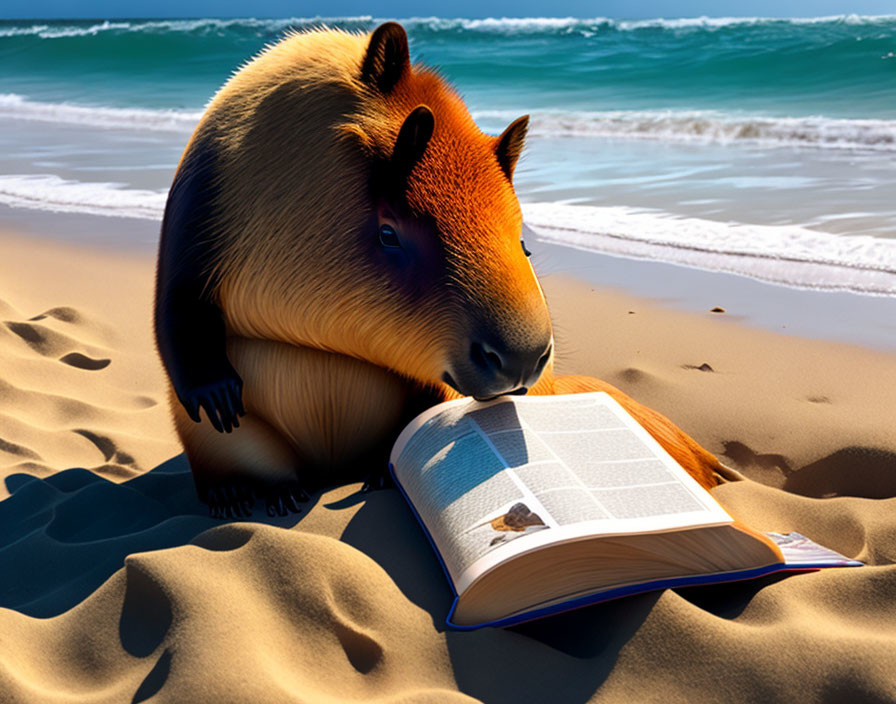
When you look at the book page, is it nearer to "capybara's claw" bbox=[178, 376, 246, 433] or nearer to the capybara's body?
the capybara's body

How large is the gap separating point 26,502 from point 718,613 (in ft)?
6.45

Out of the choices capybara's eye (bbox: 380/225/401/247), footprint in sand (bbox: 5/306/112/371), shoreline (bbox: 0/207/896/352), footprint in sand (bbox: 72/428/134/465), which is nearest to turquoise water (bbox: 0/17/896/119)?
shoreline (bbox: 0/207/896/352)

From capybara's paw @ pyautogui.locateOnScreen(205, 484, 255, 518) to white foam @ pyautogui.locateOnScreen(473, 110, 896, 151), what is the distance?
31.5ft

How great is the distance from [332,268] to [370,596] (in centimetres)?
77

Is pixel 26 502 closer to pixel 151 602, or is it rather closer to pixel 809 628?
pixel 151 602

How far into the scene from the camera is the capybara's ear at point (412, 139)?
2.02m

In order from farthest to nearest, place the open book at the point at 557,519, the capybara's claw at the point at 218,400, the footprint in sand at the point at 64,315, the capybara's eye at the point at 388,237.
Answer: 1. the footprint in sand at the point at 64,315
2. the capybara's claw at the point at 218,400
3. the capybara's eye at the point at 388,237
4. the open book at the point at 557,519

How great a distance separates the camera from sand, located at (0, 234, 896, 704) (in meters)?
1.64

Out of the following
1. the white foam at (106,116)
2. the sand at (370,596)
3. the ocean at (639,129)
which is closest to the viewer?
the sand at (370,596)

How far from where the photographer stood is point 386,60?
86.0 inches

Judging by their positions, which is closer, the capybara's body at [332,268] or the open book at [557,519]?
the open book at [557,519]

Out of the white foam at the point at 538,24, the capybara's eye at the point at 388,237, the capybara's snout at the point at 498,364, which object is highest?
the capybara's eye at the point at 388,237

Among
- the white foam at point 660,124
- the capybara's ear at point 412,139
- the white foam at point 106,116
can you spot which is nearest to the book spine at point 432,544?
the capybara's ear at point 412,139

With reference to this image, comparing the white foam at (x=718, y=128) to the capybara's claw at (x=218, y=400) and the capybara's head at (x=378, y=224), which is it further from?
the capybara's claw at (x=218, y=400)
